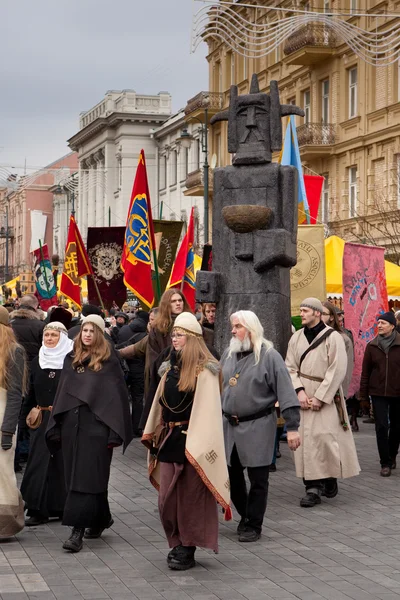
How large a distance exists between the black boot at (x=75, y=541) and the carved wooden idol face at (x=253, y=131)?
5658mm

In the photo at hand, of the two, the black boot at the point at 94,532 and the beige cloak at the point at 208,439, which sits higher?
the beige cloak at the point at 208,439

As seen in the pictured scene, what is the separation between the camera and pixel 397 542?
28.4 ft

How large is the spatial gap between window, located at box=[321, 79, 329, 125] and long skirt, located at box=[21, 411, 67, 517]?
96.6ft

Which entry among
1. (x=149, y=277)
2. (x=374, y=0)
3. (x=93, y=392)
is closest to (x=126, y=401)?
(x=93, y=392)

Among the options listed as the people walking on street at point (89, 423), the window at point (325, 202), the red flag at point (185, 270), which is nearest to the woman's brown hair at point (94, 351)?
the people walking on street at point (89, 423)

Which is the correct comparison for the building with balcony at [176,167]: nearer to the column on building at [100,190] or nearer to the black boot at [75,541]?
the column on building at [100,190]

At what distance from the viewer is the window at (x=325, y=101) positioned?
3778 centimetres

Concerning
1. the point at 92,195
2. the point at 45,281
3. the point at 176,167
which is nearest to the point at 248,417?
the point at 45,281

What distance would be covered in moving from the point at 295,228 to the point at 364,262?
11.0ft

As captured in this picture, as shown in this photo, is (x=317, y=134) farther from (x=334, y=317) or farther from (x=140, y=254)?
(x=334, y=317)

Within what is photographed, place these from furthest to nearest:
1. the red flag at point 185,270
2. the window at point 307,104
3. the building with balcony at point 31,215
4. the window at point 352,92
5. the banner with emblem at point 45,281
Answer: the building with balcony at point 31,215
the window at point 307,104
the window at point 352,92
the banner with emblem at point 45,281
the red flag at point 185,270

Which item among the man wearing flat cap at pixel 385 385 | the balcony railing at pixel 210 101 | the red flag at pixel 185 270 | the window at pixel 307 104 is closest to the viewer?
the man wearing flat cap at pixel 385 385

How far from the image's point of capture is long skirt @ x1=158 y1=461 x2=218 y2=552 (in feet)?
25.4

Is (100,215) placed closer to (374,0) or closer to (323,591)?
(374,0)
